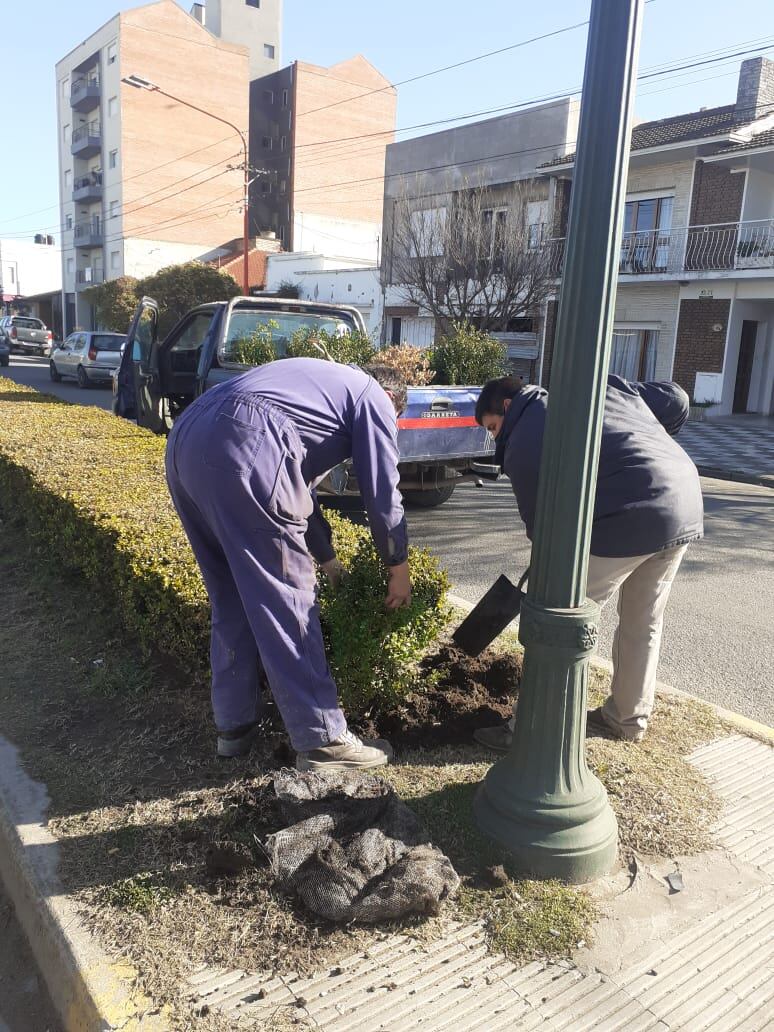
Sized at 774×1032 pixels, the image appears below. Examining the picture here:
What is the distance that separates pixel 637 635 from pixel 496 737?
721 mm

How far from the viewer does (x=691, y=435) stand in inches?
697

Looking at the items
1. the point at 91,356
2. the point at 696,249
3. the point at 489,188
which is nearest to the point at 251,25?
the point at 489,188

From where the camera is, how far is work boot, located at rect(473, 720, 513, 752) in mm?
3336

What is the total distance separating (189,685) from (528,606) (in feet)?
6.00

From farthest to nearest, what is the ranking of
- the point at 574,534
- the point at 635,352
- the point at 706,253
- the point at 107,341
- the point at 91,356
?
1. the point at 107,341
2. the point at 635,352
3. the point at 91,356
4. the point at 706,253
5. the point at 574,534

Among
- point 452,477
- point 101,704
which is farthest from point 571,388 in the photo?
point 452,477

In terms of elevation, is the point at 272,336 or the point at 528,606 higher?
the point at 272,336

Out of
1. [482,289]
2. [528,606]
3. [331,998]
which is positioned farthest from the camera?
[482,289]

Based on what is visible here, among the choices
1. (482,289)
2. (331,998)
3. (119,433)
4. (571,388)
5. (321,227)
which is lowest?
(331,998)

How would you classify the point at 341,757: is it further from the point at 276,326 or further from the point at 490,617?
the point at 276,326

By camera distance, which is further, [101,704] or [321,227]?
[321,227]

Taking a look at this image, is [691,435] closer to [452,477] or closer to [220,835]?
[452,477]

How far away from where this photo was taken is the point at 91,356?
23.5m

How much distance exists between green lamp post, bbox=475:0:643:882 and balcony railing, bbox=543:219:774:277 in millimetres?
18908
